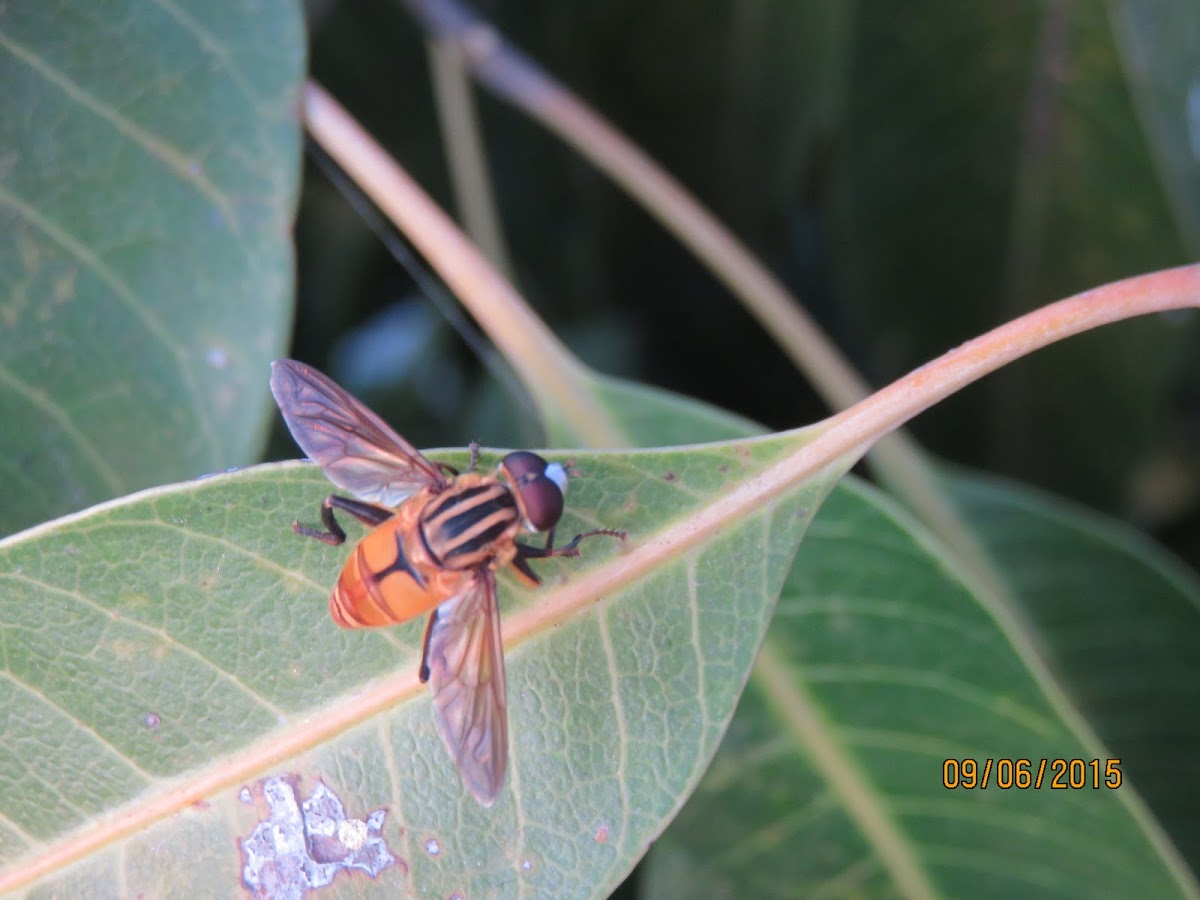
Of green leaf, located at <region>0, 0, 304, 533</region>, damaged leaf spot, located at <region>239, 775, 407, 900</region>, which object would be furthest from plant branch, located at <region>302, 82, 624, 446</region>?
damaged leaf spot, located at <region>239, 775, 407, 900</region>

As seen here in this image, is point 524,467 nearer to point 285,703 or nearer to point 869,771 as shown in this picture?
point 285,703

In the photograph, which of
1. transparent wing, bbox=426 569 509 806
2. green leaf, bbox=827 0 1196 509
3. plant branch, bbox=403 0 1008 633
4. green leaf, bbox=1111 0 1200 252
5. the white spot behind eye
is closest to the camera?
transparent wing, bbox=426 569 509 806

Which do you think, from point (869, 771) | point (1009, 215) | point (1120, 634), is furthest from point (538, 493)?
point (1009, 215)

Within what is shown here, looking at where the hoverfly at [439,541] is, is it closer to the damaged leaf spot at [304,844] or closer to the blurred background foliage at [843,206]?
the damaged leaf spot at [304,844]

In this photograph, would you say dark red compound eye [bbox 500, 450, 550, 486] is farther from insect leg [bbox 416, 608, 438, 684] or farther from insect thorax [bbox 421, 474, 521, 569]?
insect leg [bbox 416, 608, 438, 684]

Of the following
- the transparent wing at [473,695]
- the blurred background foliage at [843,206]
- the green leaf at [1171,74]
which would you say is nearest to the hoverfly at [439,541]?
the transparent wing at [473,695]

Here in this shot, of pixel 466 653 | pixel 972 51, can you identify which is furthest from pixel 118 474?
pixel 972 51

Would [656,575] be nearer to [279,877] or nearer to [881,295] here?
[279,877]

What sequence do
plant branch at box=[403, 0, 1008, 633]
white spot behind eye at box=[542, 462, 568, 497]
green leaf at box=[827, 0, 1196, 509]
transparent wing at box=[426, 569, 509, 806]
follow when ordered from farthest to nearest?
1. green leaf at box=[827, 0, 1196, 509]
2. plant branch at box=[403, 0, 1008, 633]
3. white spot behind eye at box=[542, 462, 568, 497]
4. transparent wing at box=[426, 569, 509, 806]
